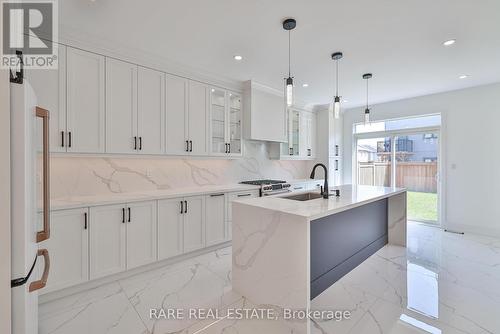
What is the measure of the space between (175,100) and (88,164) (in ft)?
4.55

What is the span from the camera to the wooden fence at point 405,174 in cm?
505

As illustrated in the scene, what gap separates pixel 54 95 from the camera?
243 cm

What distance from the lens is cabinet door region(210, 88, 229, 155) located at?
3816 mm

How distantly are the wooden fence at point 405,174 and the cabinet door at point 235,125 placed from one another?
353 centimetres

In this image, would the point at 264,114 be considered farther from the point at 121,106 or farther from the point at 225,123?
Answer: the point at 121,106

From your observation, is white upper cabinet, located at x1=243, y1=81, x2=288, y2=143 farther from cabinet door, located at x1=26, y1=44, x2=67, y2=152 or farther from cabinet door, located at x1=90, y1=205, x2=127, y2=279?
cabinet door, located at x1=26, y1=44, x2=67, y2=152

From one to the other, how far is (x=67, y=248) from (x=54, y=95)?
1558mm

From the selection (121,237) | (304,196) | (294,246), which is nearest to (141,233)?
(121,237)

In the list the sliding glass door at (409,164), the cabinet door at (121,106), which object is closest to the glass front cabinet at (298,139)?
the sliding glass door at (409,164)

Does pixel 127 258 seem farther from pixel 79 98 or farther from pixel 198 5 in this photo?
pixel 198 5

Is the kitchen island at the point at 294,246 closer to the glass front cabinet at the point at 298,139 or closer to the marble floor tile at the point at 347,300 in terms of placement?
the marble floor tile at the point at 347,300

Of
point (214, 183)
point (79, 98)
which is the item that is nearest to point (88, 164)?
point (79, 98)

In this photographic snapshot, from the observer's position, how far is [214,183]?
13.7 feet

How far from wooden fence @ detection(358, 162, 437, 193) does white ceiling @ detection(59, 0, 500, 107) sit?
80.2 inches
